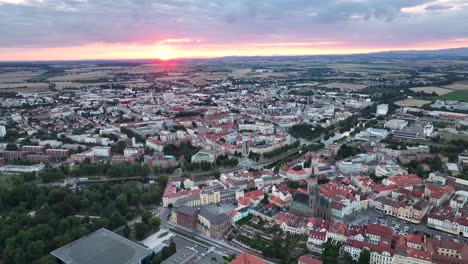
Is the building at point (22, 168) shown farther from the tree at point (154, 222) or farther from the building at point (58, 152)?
the tree at point (154, 222)

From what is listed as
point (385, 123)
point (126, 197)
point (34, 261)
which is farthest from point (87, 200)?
point (385, 123)

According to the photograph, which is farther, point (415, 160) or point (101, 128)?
point (101, 128)

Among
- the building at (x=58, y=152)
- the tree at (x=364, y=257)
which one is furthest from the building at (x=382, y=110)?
the building at (x=58, y=152)

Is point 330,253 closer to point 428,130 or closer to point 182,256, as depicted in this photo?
point 182,256

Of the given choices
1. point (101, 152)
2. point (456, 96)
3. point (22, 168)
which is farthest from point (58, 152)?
point (456, 96)

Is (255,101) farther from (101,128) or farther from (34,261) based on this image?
(34,261)

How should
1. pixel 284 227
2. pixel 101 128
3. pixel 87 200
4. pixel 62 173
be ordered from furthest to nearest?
pixel 101 128
pixel 62 173
pixel 87 200
pixel 284 227

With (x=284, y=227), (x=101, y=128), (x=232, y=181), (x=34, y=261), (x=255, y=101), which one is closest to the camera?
(x=34, y=261)
